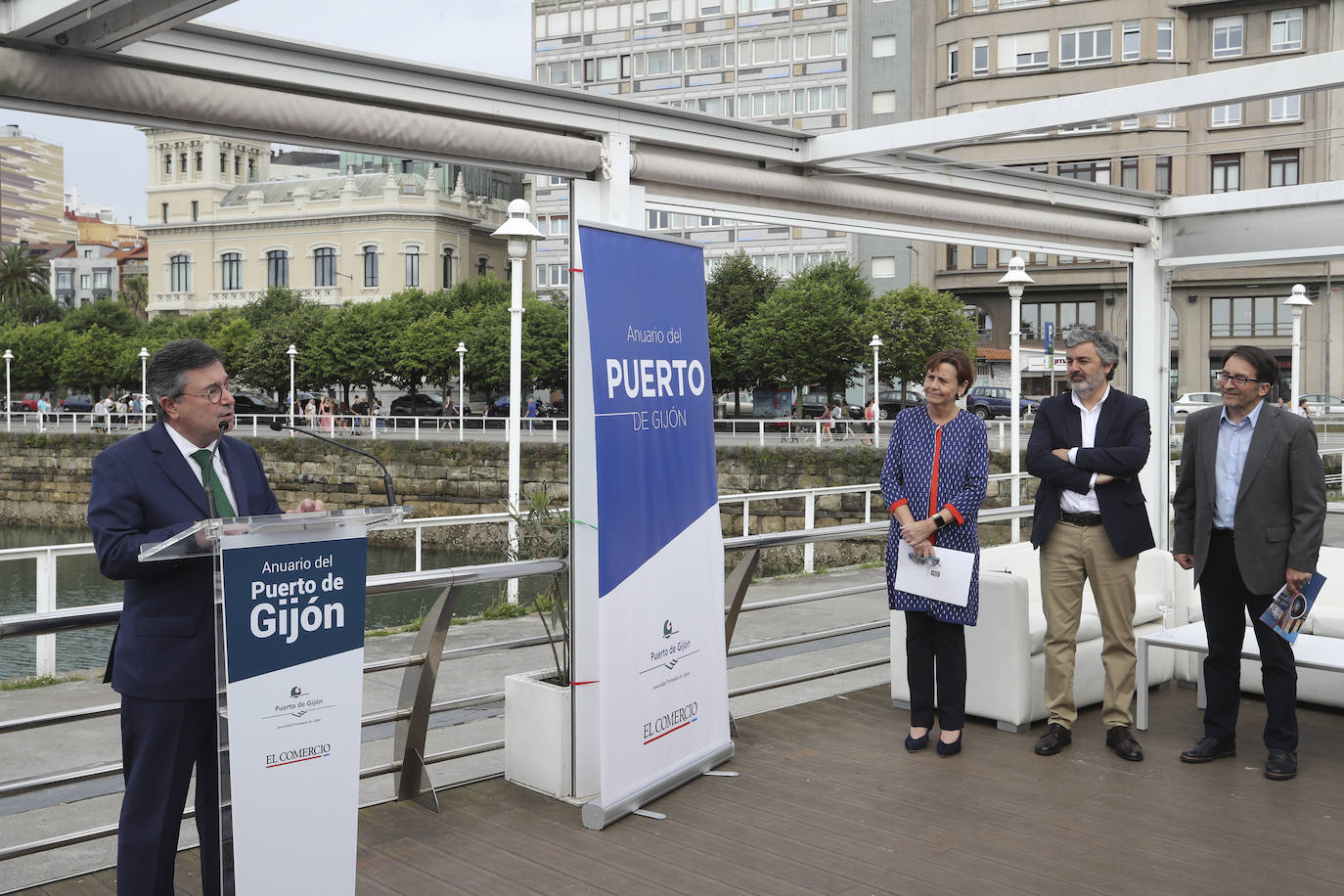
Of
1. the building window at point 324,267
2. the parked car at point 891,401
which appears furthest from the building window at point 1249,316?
the building window at point 324,267

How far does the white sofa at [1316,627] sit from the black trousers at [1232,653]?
16.8 inches

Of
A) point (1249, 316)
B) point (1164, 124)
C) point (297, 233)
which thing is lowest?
point (1249, 316)

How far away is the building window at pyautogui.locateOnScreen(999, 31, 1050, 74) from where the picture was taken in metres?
48.6

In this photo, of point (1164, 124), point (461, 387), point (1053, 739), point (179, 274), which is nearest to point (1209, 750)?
point (1053, 739)

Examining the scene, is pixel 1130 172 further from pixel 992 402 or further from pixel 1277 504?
pixel 1277 504

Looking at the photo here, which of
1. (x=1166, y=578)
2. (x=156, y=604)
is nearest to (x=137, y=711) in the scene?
(x=156, y=604)

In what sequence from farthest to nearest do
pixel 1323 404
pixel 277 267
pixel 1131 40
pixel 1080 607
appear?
pixel 277 267 < pixel 1131 40 < pixel 1323 404 < pixel 1080 607

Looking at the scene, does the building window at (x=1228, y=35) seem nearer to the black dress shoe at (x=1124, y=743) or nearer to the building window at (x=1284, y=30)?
the building window at (x=1284, y=30)

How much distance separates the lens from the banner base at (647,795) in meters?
4.33

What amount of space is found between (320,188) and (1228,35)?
54316mm

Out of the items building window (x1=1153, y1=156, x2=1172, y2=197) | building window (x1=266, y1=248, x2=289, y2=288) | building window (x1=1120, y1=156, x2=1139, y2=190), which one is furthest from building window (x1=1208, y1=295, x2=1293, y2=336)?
building window (x1=266, y1=248, x2=289, y2=288)

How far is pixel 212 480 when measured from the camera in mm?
3180

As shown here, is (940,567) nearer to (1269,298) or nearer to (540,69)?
(1269,298)

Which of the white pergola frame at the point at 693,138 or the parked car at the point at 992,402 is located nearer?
the white pergola frame at the point at 693,138
